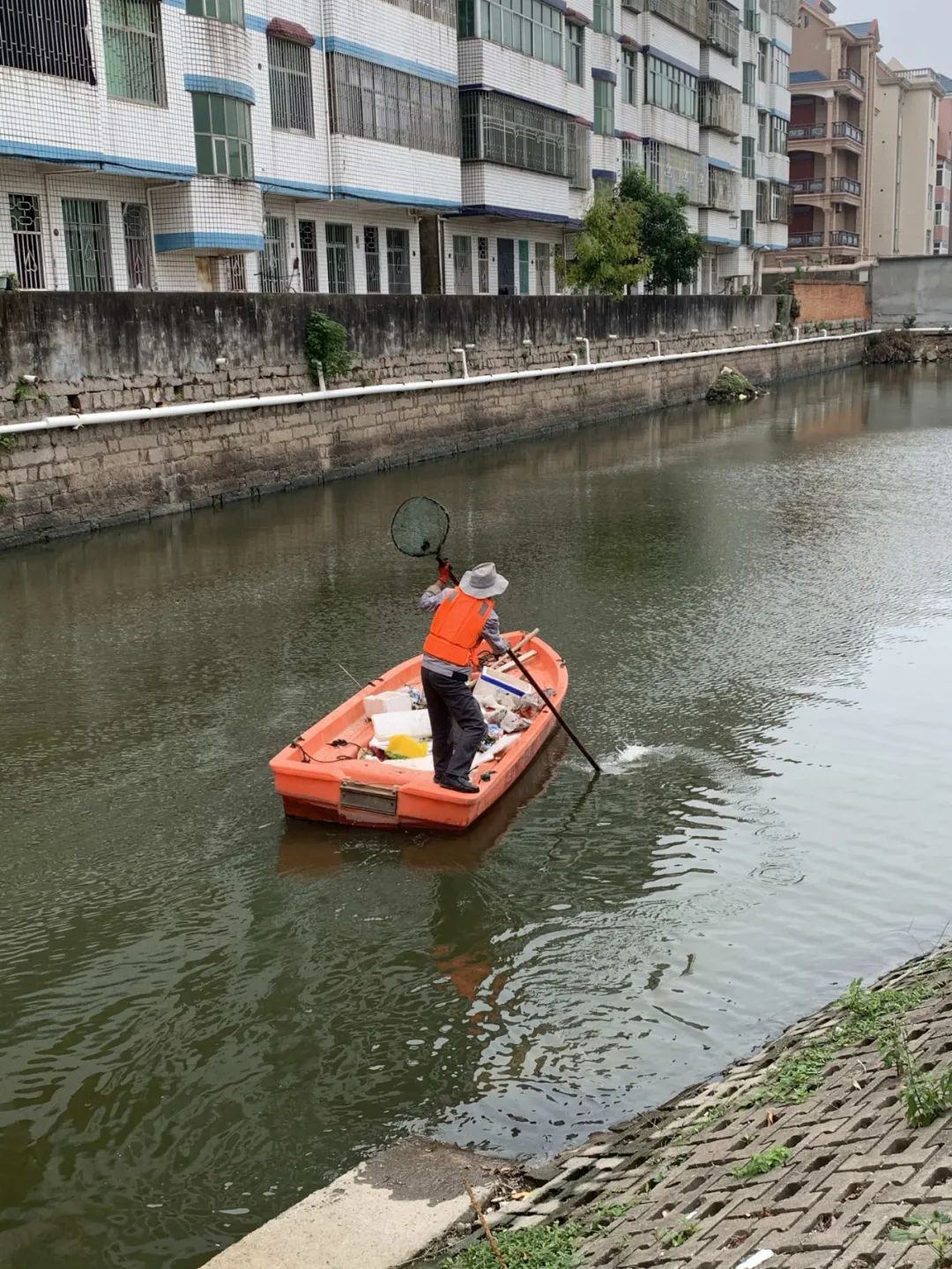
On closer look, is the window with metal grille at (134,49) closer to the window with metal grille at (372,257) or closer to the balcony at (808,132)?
the window with metal grille at (372,257)

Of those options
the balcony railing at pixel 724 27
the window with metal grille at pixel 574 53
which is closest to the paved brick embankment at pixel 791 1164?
the window with metal grille at pixel 574 53

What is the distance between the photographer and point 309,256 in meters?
34.2

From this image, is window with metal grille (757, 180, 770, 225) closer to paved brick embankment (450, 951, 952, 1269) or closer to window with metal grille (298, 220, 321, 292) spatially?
window with metal grille (298, 220, 321, 292)

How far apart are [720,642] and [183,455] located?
11.7 m

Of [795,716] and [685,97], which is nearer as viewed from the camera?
[795,716]

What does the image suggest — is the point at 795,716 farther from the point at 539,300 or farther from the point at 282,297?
the point at 539,300

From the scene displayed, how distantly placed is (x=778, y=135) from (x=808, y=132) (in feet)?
34.4

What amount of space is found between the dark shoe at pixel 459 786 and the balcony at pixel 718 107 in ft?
179

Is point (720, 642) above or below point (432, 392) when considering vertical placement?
below

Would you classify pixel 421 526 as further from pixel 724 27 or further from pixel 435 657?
pixel 724 27

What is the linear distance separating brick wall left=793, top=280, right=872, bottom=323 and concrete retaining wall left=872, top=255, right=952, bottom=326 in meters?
0.77

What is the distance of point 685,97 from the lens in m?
56.4

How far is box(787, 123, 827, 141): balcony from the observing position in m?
76.9

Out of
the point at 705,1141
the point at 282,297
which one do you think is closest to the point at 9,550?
the point at 282,297
